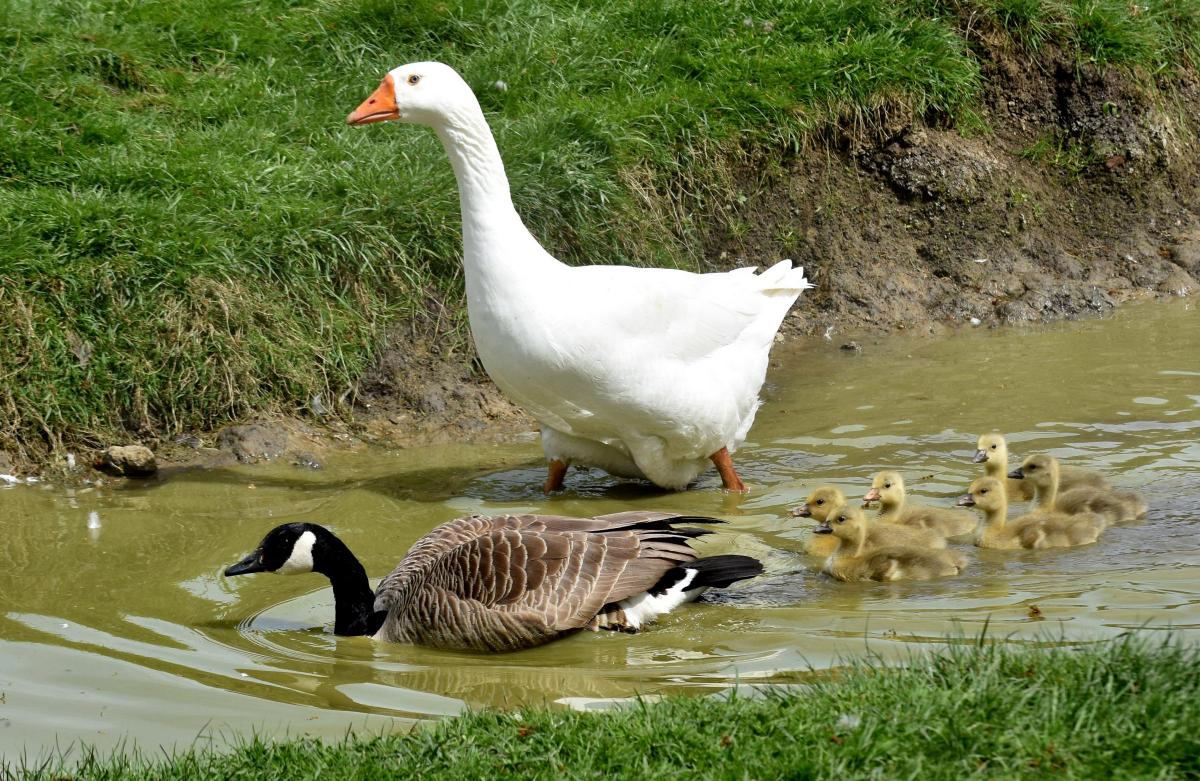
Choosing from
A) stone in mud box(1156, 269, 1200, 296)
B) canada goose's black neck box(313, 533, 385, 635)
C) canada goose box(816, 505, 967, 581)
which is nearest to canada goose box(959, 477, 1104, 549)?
canada goose box(816, 505, 967, 581)

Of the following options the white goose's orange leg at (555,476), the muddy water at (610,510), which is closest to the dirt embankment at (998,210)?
the muddy water at (610,510)

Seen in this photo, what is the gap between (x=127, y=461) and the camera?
775 cm

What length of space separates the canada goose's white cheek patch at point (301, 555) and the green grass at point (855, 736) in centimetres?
158

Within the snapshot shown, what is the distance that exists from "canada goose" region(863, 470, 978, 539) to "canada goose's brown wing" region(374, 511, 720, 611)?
3.67ft

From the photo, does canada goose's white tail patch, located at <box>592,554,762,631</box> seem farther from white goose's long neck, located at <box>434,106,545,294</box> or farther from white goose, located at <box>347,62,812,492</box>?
white goose's long neck, located at <box>434,106,545,294</box>

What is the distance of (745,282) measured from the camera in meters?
7.99

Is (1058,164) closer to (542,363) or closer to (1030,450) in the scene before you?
(1030,450)

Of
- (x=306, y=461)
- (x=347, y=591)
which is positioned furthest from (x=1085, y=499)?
(x=306, y=461)

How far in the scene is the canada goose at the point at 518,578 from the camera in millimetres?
5648

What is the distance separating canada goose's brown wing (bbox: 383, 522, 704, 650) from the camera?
5.63m

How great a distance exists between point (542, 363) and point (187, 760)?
10.1 ft

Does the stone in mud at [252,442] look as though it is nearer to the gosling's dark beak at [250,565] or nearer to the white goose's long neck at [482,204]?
the white goose's long neck at [482,204]

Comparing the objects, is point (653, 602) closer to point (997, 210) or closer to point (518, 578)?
point (518, 578)

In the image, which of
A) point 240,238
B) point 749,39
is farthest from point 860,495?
point 749,39
